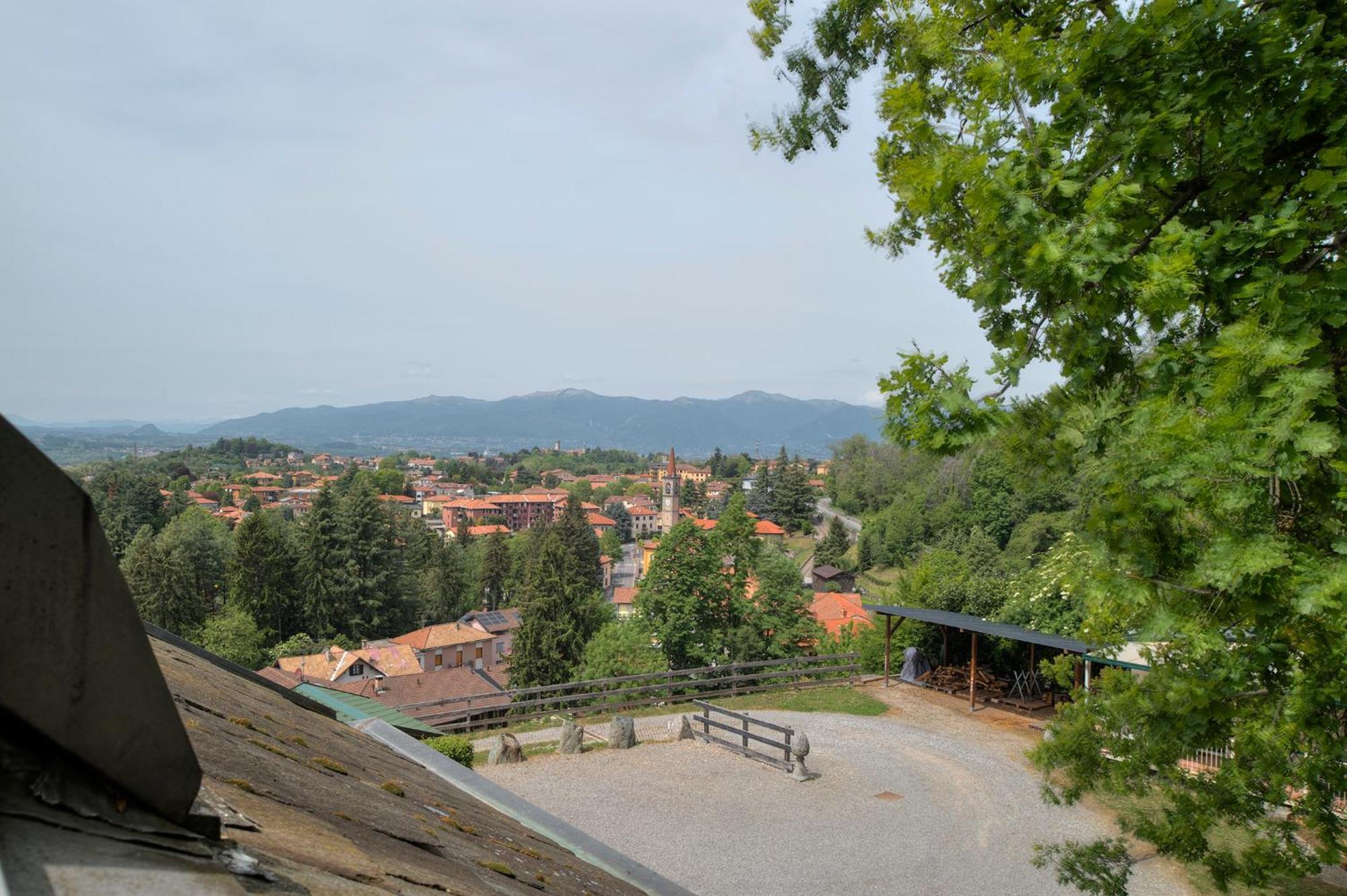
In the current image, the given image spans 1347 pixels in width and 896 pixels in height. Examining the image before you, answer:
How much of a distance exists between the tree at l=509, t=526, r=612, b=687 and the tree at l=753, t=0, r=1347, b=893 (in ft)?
128

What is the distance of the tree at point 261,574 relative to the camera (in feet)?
160

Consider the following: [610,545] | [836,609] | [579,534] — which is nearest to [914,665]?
[836,609]

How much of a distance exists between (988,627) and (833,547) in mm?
62316

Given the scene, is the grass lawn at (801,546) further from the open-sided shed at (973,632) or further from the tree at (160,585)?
the open-sided shed at (973,632)

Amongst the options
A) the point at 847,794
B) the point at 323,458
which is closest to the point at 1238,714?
the point at 847,794

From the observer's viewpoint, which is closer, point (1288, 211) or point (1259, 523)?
point (1259, 523)

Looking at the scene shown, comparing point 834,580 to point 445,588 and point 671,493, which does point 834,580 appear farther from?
point 671,493

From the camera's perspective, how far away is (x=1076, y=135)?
3365 mm

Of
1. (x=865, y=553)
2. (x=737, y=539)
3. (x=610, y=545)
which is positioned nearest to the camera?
(x=737, y=539)

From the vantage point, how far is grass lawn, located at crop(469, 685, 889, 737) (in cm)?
1672

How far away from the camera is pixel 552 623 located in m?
41.2

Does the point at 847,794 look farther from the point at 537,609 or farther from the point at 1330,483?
the point at 537,609

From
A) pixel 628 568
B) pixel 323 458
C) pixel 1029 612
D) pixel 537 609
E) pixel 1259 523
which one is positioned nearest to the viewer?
pixel 1259 523

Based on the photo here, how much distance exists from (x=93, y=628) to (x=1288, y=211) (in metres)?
3.65
